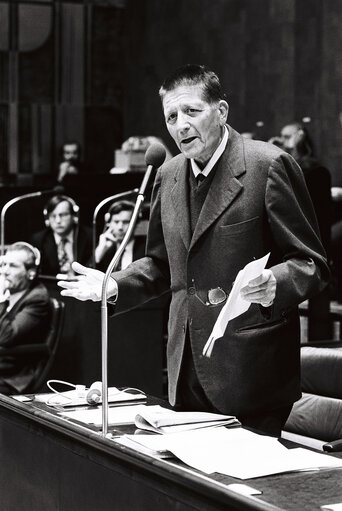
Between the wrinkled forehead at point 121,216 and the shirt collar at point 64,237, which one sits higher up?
the wrinkled forehead at point 121,216

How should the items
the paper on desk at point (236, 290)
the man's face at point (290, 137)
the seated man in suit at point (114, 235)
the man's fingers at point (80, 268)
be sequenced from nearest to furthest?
1. the paper on desk at point (236, 290)
2. the man's fingers at point (80, 268)
3. the seated man in suit at point (114, 235)
4. the man's face at point (290, 137)

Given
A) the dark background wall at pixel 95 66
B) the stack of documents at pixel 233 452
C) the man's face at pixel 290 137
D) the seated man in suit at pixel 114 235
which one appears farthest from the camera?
the dark background wall at pixel 95 66

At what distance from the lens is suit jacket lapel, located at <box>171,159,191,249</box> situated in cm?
225

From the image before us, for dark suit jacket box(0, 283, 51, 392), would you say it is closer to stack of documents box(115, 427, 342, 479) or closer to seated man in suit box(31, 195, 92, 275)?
seated man in suit box(31, 195, 92, 275)

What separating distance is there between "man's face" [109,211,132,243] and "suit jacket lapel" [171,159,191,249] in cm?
411

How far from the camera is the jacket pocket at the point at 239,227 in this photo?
216 cm

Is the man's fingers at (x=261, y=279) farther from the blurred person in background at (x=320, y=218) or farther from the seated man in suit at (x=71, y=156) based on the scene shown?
the seated man in suit at (x=71, y=156)

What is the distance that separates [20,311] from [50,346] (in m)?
0.26

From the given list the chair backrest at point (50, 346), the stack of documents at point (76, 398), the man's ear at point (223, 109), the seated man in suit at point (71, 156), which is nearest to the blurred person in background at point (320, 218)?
the chair backrest at point (50, 346)

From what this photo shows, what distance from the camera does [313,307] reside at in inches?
217

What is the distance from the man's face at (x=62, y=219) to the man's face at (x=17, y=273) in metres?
1.51

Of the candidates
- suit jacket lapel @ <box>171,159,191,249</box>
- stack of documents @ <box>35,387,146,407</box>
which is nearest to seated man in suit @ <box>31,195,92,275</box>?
stack of documents @ <box>35,387,146,407</box>

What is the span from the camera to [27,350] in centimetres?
516

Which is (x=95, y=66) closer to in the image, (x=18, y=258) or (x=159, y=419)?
(x=18, y=258)
